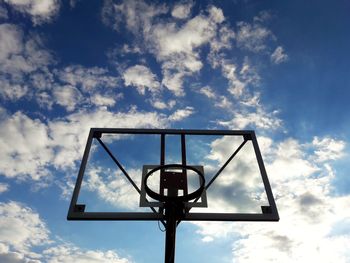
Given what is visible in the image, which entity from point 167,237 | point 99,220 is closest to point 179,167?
point 167,237

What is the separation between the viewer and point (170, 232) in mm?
4035

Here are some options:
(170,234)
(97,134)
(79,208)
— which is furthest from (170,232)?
(97,134)

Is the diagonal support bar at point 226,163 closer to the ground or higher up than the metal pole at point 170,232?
higher up

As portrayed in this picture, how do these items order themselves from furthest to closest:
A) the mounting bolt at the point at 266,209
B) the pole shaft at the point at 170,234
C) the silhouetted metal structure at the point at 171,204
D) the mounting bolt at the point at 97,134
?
the mounting bolt at the point at 97,134, the mounting bolt at the point at 266,209, the silhouetted metal structure at the point at 171,204, the pole shaft at the point at 170,234

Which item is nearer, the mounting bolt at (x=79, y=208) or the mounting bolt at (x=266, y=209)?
the mounting bolt at (x=79, y=208)

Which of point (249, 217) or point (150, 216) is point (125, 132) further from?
point (249, 217)

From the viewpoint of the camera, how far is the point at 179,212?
4.23 meters

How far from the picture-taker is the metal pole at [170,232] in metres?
3.86

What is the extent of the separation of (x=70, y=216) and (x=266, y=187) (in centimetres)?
328

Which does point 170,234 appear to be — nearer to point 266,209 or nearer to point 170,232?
point 170,232

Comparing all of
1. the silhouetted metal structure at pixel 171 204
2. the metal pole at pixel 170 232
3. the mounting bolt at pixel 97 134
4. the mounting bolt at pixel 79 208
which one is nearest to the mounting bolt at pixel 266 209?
the silhouetted metal structure at pixel 171 204

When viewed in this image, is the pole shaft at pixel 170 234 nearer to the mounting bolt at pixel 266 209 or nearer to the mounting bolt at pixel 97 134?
the mounting bolt at pixel 266 209

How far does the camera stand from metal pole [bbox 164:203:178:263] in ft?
12.7

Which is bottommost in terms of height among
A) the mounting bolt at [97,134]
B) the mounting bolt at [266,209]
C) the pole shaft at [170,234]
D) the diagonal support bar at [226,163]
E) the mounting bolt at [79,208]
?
the pole shaft at [170,234]
